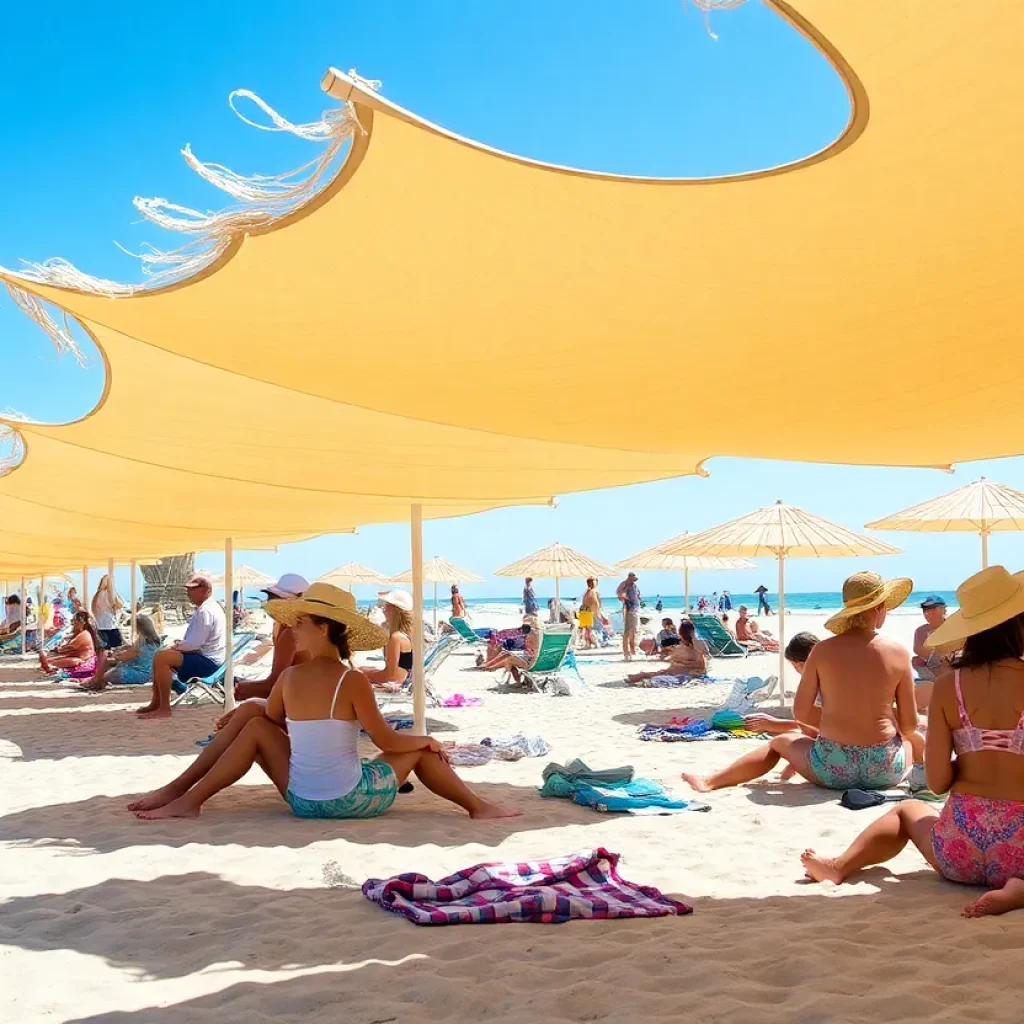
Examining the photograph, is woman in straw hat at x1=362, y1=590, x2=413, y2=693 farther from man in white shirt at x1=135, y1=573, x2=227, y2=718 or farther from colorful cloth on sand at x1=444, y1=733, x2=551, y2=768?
man in white shirt at x1=135, y1=573, x2=227, y2=718

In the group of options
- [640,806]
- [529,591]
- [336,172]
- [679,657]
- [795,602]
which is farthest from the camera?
[795,602]

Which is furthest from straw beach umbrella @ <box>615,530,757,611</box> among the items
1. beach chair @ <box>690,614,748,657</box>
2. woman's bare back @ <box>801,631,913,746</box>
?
woman's bare back @ <box>801,631,913,746</box>

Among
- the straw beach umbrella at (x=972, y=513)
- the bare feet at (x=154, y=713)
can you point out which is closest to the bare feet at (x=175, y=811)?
the bare feet at (x=154, y=713)

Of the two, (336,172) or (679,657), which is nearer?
(336,172)

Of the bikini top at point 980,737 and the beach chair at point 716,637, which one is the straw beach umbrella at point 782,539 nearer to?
the beach chair at point 716,637

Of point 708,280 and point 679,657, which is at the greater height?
point 708,280

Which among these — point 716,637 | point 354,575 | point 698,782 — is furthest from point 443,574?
point 698,782

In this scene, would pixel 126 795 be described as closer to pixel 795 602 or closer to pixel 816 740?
pixel 816 740

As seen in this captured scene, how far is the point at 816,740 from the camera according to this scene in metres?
5.36

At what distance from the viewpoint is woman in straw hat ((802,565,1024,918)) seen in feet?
10.7

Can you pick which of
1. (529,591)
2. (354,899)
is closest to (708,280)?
(354,899)

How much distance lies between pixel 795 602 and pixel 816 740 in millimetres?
Answer: 67119

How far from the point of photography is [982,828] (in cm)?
336

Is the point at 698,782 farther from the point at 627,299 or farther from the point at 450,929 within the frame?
the point at 627,299
